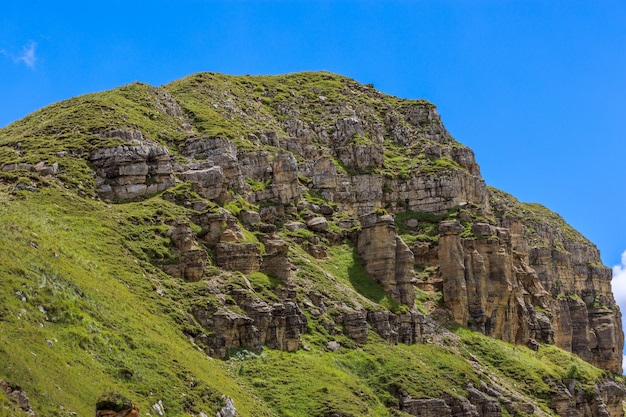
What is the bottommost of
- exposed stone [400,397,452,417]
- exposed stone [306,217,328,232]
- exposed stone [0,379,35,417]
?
exposed stone [0,379,35,417]

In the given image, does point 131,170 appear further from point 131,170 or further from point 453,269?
point 453,269

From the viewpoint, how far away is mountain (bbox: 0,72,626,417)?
177ft

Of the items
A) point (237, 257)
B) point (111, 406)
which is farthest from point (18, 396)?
point (237, 257)

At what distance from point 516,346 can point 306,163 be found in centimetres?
3950

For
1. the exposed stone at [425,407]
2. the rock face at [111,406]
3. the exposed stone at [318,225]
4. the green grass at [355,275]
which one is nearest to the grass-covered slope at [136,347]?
the green grass at [355,275]

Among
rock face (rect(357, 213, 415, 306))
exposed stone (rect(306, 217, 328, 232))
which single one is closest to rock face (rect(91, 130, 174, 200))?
exposed stone (rect(306, 217, 328, 232))

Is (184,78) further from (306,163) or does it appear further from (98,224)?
(98,224)

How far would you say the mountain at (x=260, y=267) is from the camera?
5391cm

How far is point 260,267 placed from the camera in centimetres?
8200

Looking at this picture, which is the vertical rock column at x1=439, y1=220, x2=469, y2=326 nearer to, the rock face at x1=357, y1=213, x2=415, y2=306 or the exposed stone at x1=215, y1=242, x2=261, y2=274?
the rock face at x1=357, y1=213, x2=415, y2=306

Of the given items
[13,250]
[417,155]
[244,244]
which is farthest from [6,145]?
[417,155]

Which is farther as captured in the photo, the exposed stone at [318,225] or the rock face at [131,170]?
the exposed stone at [318,225]

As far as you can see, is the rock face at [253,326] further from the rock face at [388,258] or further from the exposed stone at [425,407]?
the rock face at [388,258]

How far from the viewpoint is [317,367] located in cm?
7419
